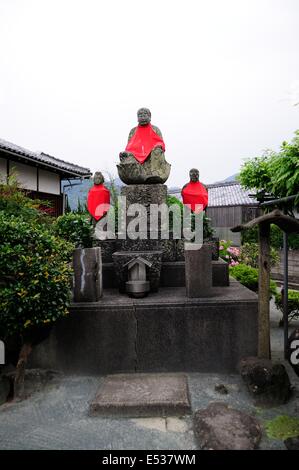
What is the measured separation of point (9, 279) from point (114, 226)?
319cm

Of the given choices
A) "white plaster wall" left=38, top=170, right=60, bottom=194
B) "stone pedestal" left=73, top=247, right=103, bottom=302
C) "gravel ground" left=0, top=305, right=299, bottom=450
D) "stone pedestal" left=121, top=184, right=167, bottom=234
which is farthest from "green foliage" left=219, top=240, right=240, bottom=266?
"white plaster wall" left=38, top=170, right=60, bottom=194

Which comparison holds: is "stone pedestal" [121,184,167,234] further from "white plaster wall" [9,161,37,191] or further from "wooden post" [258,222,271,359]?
"white plaster wall" [9,161,37,191]

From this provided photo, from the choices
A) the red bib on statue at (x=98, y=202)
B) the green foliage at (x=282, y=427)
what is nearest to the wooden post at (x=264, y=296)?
the green foliage at (x=282, y=427)

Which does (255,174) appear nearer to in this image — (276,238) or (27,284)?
(276,238)

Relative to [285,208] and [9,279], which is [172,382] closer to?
[9,279]

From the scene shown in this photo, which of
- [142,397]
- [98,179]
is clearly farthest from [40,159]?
[142,397]

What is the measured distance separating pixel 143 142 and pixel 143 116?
589mm

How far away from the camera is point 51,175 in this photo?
16828 millimetres

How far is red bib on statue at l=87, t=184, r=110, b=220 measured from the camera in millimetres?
7621

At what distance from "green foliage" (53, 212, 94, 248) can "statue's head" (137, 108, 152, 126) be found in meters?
2.74

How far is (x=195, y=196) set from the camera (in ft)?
25.2

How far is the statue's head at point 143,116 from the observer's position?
24.7ft

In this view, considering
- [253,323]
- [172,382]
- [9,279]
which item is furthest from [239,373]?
[9,279]

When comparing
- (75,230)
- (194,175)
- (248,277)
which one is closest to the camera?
(194,175)
